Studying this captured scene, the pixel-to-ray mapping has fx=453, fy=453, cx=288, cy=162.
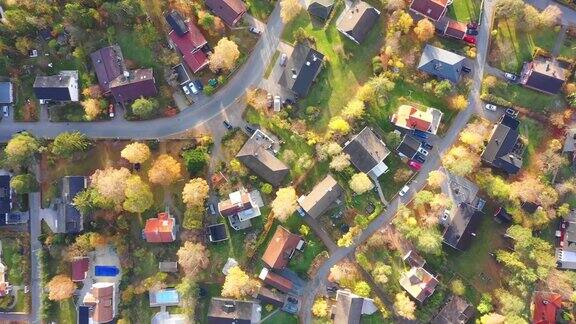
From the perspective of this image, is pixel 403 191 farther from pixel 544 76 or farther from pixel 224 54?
pixel 224 54

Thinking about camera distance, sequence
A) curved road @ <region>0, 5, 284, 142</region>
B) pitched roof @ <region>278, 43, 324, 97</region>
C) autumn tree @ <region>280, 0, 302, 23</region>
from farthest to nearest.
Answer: curved road @ <region>0, 5, 284, 142</region>
pitched roof @ <region>278, 43, 324, 97</region>
autumn tree @ <region>280, 0, 302, 23</region>

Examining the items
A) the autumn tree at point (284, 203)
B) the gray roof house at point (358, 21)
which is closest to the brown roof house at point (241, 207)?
the autumn tree at point (284, 203)

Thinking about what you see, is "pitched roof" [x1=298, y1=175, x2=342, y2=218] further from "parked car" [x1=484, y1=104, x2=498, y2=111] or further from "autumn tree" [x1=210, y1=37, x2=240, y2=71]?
"parked car" [x1=484, y1=104, x2=498, y2=111]

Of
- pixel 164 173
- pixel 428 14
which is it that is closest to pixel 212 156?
pixel 164 173

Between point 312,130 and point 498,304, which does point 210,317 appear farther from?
point 498,304

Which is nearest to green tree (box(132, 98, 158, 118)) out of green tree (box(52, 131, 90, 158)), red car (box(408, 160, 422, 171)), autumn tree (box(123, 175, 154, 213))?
green tree (box(52, 131, 90, 158))
